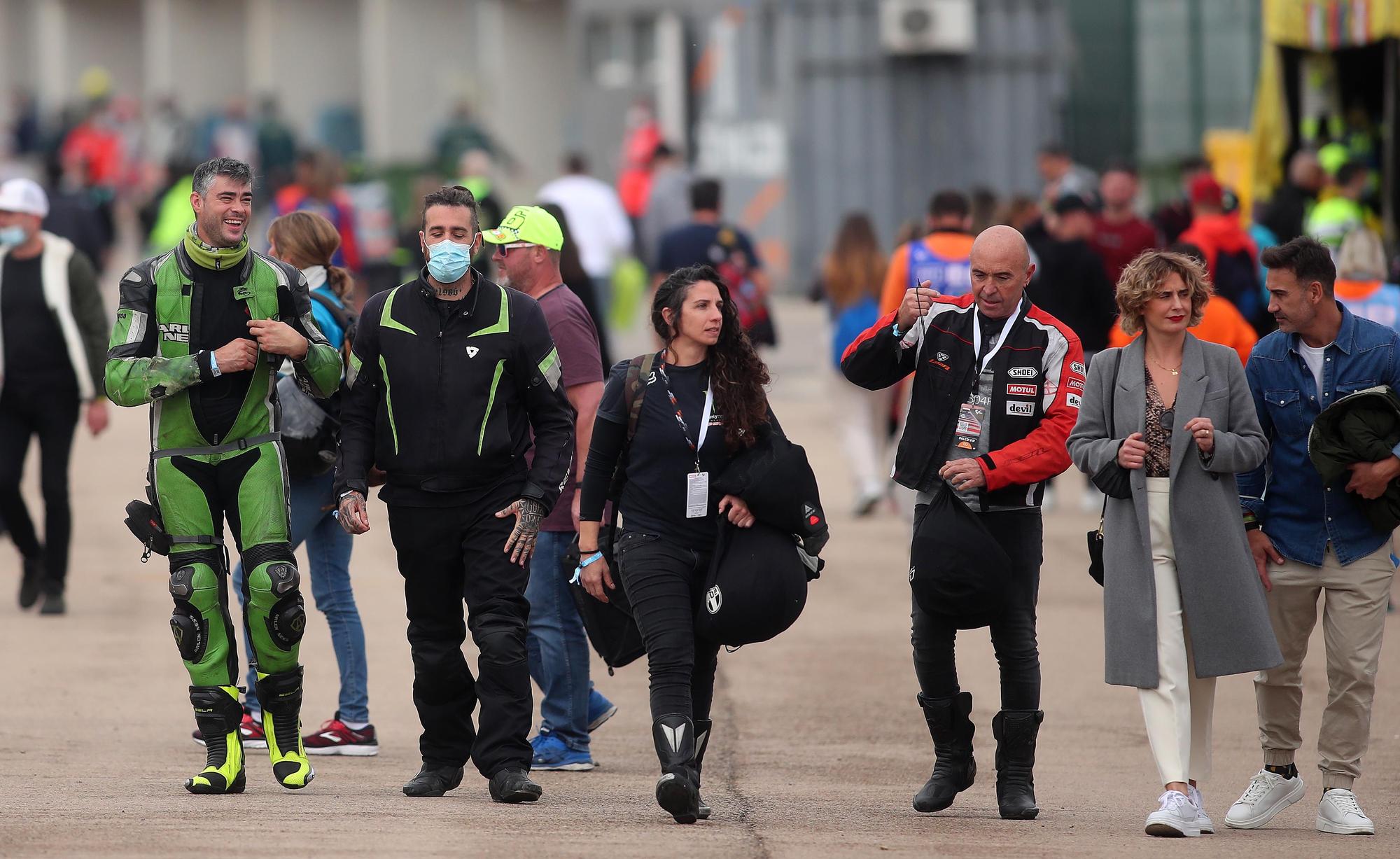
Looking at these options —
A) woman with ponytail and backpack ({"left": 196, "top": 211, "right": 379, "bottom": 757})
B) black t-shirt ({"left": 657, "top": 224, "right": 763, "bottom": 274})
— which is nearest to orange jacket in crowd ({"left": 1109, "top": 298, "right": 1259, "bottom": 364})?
woman with ponytail and backpack ({"left": 196, "top": 211, "right": 379, "bottom": 757})

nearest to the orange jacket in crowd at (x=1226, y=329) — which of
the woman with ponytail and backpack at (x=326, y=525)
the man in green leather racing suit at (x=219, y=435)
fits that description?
the woman with ponytail and backpack at (x=326, y=525)

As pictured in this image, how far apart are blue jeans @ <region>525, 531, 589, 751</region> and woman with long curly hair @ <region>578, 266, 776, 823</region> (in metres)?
0.92

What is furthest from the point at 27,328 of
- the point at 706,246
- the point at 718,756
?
the point at 718,756

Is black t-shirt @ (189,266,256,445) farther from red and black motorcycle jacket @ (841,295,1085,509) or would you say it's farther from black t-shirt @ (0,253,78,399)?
black t-shirt @ (0,253,78,399)

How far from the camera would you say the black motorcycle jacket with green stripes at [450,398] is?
6453 millimetres

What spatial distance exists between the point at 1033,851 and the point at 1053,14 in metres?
19.1

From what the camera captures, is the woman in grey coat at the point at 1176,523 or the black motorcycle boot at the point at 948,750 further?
the black motorcycle boot at the point at 948,750

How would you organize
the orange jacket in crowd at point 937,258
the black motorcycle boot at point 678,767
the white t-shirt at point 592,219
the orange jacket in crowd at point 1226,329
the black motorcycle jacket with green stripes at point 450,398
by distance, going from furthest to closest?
1. the white t-shirt at point 592,219
2. the orange jacket in crowd at point 937,258
3. the orange jacket in crowd at point 1226,329
4. the black motorcycle jacket with green stripes at point 450,398
5. the black motorcycle boot at point 678,767

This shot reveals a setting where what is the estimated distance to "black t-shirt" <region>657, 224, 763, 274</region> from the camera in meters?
12.5

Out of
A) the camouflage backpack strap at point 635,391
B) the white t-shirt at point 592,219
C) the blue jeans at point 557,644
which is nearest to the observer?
the camouflage backpack strap at point 635,391

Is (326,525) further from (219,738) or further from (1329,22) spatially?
(1329,22)

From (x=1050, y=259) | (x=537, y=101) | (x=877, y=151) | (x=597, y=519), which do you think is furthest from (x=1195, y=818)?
(x=537, y=101)

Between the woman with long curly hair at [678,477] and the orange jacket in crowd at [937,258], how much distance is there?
445cm

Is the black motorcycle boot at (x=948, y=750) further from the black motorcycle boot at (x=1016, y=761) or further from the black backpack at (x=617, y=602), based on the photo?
the black backpack at (x=617, y=602)
